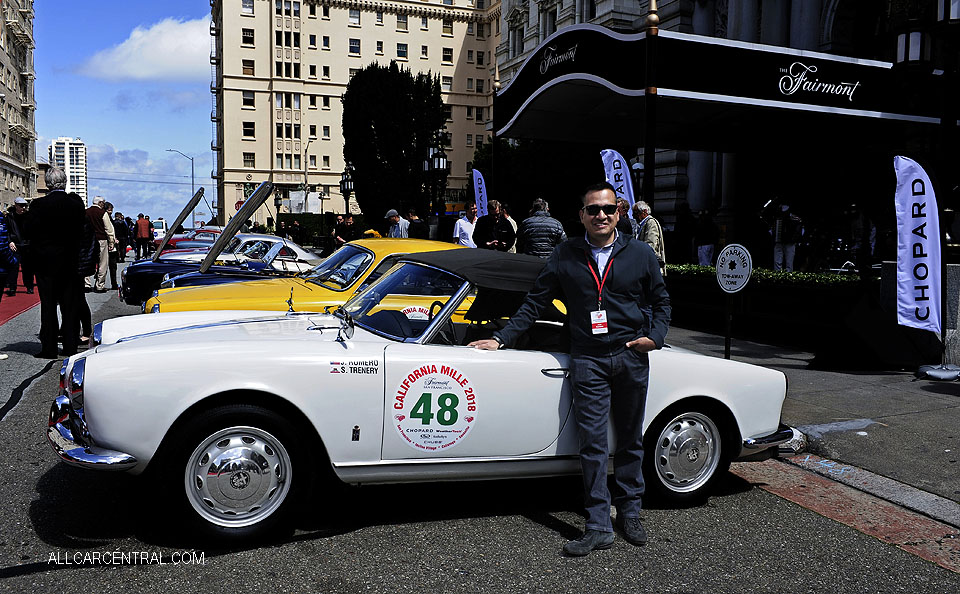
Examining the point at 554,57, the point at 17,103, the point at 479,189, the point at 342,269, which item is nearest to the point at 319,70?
the point at 17,103

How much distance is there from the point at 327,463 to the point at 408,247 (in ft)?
14.3

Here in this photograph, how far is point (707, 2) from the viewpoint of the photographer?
28406mm

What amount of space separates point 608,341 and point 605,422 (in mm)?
414

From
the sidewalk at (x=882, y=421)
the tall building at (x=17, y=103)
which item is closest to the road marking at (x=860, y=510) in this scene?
the sidewalk at (x=882, y=421)

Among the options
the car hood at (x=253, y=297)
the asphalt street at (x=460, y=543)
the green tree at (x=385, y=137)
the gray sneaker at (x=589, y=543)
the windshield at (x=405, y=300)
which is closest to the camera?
the asphalt street at (x=460, y=543)

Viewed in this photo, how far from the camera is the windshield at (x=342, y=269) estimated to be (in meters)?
7.52

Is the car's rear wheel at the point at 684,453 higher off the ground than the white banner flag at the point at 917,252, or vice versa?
the white banner flag at the point at 917,252

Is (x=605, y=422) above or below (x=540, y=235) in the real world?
below

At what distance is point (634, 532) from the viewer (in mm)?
3965

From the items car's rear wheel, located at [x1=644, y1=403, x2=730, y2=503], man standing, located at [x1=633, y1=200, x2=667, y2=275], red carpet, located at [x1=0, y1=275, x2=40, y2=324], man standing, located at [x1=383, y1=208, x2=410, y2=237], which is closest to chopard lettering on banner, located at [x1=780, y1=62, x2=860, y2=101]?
man standing, located at [x1=633, y1=200, x2=667, y2=275]

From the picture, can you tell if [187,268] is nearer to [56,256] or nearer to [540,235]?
[56,256]

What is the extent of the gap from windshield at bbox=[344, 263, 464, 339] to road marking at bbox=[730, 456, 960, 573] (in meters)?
2.40

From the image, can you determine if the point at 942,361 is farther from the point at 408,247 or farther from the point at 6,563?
the point at 6,563

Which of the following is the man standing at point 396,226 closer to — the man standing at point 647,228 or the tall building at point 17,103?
the man standing at point 647,228
